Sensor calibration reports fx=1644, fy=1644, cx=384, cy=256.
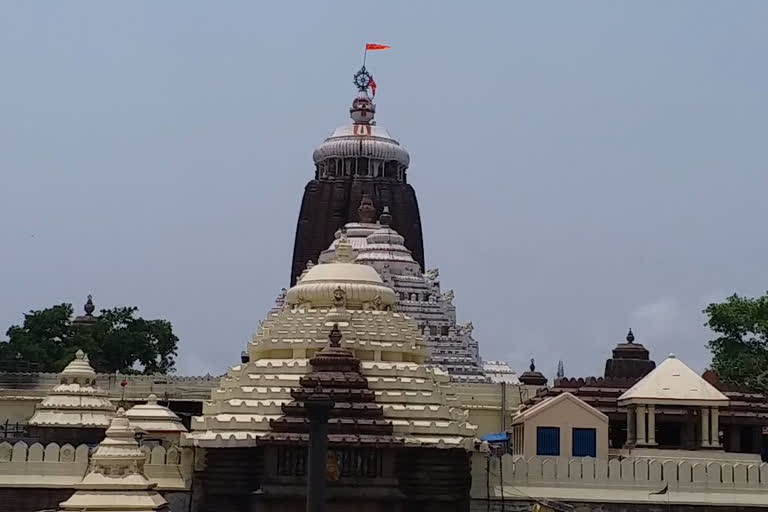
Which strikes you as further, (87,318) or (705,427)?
(87,318)

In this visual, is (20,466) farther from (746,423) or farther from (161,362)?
(161,362)

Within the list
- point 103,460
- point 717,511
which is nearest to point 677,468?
point 717,511

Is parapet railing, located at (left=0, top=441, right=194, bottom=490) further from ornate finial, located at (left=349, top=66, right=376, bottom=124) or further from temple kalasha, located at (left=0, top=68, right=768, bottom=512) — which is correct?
ornate finial, located at (left=349, top=66, right=376, bottom=124)

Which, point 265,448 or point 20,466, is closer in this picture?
point 265,448

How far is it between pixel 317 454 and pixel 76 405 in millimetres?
22608

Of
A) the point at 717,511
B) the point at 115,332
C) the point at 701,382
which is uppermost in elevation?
the point at 115,332

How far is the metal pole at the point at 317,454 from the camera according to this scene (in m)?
32.0

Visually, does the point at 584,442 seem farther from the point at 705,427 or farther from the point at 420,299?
the point at 420,299

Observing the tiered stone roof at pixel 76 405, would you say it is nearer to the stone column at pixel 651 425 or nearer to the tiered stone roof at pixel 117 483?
the tiered stone roof at pixel 117 483

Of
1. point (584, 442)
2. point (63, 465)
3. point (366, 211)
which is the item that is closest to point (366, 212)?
point (366, 211)

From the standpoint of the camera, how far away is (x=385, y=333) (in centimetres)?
4641

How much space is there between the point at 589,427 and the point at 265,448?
11.0 m

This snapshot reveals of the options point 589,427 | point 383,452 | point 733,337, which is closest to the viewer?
point 383,452

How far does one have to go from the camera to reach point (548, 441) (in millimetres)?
48250
